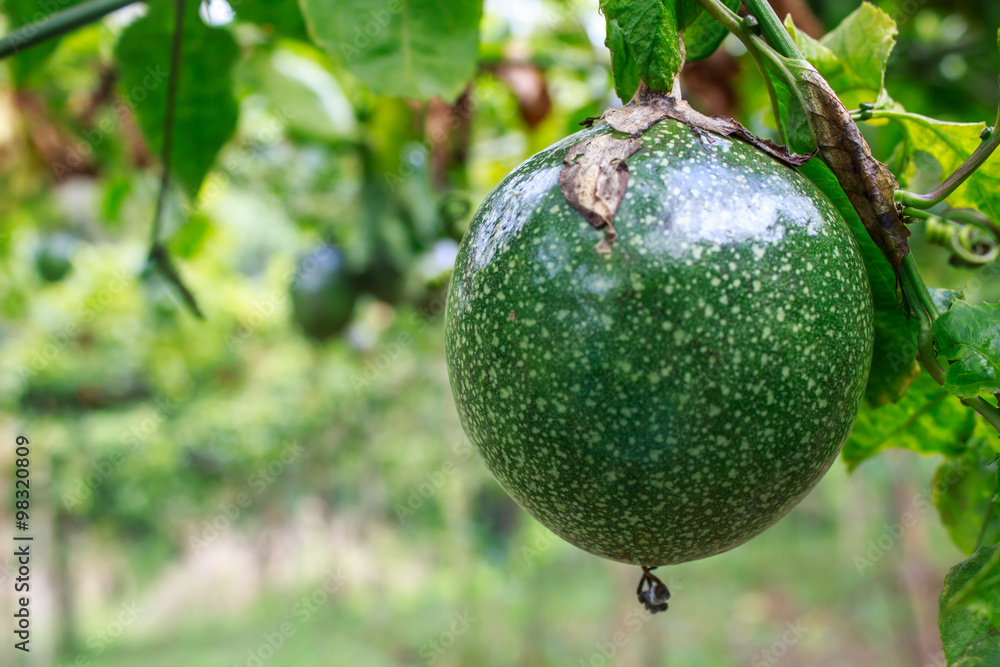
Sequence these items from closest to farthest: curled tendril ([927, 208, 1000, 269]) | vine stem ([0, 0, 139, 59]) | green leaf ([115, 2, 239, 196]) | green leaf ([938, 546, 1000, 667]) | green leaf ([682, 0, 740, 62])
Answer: green leaf ([938, 546, 1000, 667]) → green leaf ([682, 0, 740, 62]) → curled tendril ([927, 208, 1000, 269]) → vine stem ([0, 0, 139, 59]) → green leaf ([115, 2, 239, 196])

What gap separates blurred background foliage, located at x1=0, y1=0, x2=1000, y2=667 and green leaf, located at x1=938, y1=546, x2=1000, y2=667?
432 mm

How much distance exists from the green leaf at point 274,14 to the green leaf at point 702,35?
3.40 ft

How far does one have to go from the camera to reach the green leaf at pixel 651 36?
29.3 inches

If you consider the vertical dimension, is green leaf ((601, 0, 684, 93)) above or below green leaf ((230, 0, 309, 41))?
above

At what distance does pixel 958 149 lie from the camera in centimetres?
88

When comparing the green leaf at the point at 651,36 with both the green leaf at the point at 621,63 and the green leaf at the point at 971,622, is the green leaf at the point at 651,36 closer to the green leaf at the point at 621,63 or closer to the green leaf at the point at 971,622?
the green leaf at the point at 621,63

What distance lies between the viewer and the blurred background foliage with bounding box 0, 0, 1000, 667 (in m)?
2.34

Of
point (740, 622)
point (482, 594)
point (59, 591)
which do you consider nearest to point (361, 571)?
point (482, 594)

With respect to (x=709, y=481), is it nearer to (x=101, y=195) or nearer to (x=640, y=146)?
(x=640, y=146)

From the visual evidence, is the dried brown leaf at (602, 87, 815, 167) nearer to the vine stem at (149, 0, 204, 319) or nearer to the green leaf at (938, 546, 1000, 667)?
the green leaf at (938, 546, 1000, 667)

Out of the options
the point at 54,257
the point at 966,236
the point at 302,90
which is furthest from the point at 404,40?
the point at 54,257

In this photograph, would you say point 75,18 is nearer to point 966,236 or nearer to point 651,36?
point 651,36

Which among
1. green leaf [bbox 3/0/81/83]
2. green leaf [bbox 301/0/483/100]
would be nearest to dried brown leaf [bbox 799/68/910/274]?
green leaf [bbox 301/0/483/100]

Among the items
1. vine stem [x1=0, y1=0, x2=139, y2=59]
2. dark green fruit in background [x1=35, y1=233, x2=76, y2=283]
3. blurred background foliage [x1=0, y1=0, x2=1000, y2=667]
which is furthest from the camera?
dark green fruit in background [x1=35, y1=233, x2=76, y2=283]
